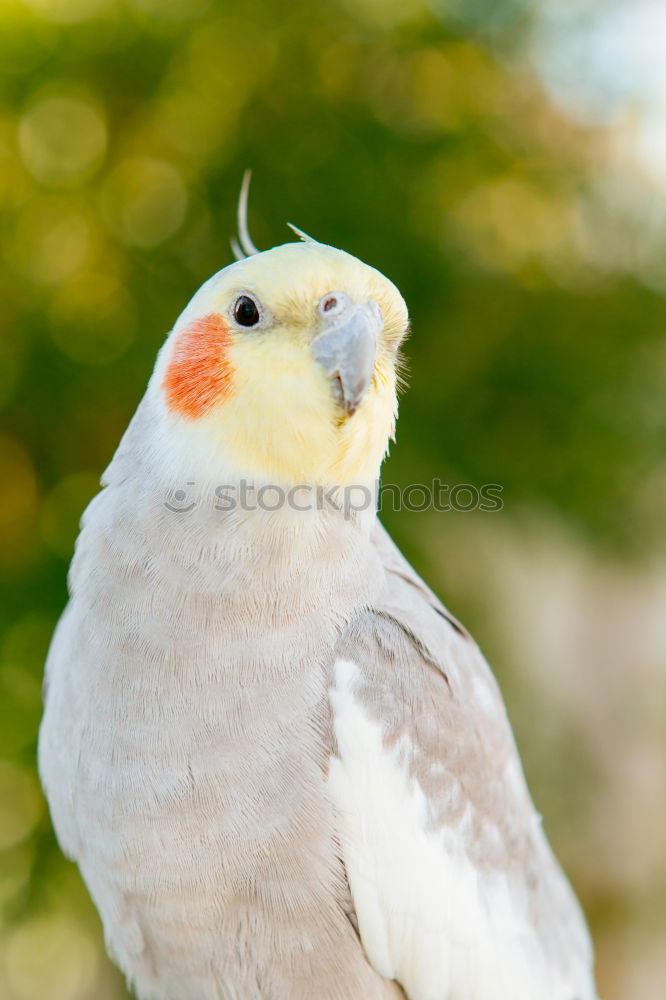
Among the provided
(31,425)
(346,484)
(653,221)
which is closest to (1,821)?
(31,425)

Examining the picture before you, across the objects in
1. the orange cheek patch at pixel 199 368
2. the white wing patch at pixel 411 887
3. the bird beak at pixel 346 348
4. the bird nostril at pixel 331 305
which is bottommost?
the white wing patch at pixel 411 887

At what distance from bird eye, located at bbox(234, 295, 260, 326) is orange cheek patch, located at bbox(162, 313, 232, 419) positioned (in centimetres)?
2

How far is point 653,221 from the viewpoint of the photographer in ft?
5.03

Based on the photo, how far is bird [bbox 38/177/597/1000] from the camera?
76cm

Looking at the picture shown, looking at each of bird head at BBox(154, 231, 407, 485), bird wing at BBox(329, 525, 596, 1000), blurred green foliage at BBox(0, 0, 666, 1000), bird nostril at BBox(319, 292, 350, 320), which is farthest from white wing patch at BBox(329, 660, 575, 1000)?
blurred green foliage at BBox(0, 0, 666, 1000)

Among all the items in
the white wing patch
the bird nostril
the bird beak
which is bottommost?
the white wing patch

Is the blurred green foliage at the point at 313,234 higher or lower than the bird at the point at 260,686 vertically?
higher

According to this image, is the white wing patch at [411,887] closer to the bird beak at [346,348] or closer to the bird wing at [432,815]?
the bird wing at [432,815]

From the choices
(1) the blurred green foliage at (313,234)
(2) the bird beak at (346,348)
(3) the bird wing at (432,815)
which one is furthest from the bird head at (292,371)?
(1) the blurred green foliage at (313,234)

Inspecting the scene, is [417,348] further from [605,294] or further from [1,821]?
[1,821]

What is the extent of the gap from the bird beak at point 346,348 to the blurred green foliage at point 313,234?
70 cm

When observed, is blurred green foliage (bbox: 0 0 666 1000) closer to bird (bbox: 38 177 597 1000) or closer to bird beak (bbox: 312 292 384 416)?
bird (bbox: 38 177 597 1000)

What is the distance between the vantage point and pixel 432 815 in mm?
878

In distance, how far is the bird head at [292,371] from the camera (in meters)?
0.74
